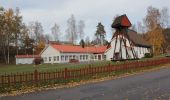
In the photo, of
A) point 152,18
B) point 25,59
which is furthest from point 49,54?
point 152,18

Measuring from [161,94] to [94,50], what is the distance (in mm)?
68228

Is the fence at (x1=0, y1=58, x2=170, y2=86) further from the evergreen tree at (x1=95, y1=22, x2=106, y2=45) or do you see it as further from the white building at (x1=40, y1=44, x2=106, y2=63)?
the evergreen tree at (x1=95, y1=22, x2=106, y2=45)

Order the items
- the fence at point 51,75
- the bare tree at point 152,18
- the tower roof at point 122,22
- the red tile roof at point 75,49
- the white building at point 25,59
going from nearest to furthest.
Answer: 1. the fence at point 51,75
2. the tower roof at point 122,22
3. the red tile roof at point 75,49
4. the bare tree at point 152,18
5. the white building at point 25,59

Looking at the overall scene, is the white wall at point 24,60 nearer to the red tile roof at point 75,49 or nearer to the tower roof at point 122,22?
the red tile roof at point 75,49

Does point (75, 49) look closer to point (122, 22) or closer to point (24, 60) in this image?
point (24, 60)

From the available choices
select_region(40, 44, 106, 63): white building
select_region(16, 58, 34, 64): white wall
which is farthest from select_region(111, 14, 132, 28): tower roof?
select_region(16, 58, 34, 64): white wall

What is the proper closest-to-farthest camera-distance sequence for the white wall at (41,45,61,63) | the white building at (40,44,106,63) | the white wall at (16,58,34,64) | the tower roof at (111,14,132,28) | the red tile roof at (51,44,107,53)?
the tower roof at (111,14,132,28) < the white building at (40,44,106,63) < the white wall at (41,45,61,63) < the red tile roof at (51,44,107,53) < the white wall at (16,58,34,64)

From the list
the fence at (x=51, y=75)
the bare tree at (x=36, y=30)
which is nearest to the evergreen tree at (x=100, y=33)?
the bare tree at (x=36, y=30)

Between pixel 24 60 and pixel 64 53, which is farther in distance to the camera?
pixel 24 60

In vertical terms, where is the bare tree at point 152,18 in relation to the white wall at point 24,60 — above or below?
above

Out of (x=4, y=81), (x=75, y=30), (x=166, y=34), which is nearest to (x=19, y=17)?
(x=75, y=30)

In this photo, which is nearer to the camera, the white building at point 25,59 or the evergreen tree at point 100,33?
the white building at point 25,59

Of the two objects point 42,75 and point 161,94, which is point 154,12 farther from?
point 161,94

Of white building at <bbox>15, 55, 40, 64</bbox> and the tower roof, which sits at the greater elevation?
the tower roof
